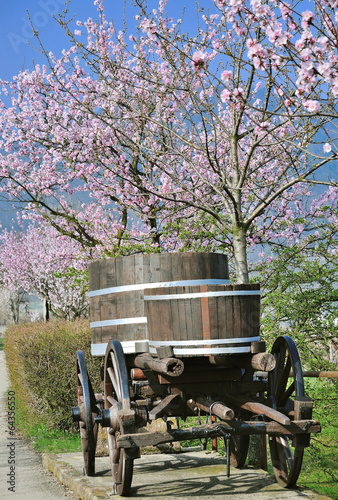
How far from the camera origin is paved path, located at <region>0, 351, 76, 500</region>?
5609 mm

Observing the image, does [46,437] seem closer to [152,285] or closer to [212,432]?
[152,285]

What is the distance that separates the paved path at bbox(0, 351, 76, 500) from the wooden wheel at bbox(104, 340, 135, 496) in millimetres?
865

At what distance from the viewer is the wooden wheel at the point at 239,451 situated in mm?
5531

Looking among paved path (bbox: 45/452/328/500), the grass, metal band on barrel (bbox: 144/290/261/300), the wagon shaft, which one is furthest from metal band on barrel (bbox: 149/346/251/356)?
the grass

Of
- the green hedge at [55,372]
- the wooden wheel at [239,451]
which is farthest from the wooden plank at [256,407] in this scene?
the green hedge at [55,372]

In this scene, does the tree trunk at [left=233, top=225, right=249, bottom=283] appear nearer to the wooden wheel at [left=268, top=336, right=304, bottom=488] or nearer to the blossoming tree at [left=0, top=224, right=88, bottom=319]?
the wooden wheel at [left=268, top=336, right=304, bottom=488]

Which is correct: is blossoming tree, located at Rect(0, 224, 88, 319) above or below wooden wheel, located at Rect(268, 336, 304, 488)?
above

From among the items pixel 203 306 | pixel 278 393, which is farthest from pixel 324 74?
pixel 278 393

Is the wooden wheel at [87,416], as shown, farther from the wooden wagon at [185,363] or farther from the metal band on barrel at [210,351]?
the metal band on barrel at [210,351]

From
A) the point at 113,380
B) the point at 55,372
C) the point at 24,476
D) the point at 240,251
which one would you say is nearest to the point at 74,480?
the point at 113,380

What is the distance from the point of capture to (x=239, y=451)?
557cm

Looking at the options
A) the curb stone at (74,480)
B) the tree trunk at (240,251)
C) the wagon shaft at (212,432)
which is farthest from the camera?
the tree trunk at (240,251)

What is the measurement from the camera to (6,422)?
10.6 m

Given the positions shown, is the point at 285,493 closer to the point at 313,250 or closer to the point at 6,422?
the point at 313,250
